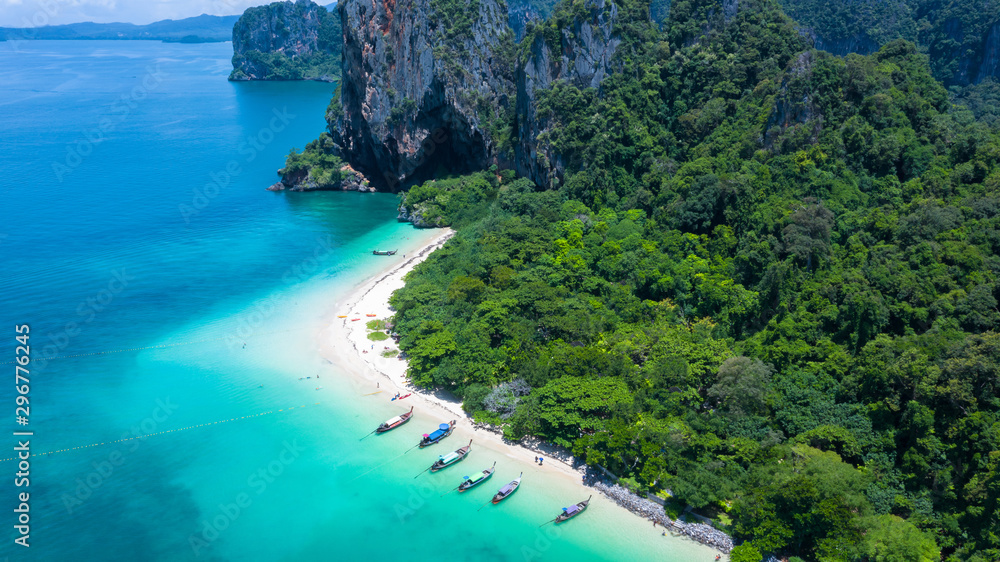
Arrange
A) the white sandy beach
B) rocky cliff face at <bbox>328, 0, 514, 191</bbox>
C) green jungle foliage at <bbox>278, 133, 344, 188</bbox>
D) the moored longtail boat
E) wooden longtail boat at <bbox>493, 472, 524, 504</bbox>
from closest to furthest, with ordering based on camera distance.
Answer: wooden longtail boat at <bbox>493, 472, 524, 504</bbox>, the moored longtail boat, the white sandy beach, rocky cliff face at <bbox>328, 0, 514, 191</bbox>, green jungle foliage at <bbox>278, 133, 344, 188</bbox>

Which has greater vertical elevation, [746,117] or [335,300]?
[746,117]

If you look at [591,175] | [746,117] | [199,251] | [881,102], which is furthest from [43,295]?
[881,102]

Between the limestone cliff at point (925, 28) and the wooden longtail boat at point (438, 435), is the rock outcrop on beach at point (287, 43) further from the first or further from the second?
the wooden longtail boat at point (438, 435)

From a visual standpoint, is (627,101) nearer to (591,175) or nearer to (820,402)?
(591,175)

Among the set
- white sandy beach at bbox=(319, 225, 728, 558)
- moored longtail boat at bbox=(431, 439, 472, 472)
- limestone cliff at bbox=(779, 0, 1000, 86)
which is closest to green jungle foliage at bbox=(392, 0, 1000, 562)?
white sandy beach at bbox=(319, 225, 728, 558)

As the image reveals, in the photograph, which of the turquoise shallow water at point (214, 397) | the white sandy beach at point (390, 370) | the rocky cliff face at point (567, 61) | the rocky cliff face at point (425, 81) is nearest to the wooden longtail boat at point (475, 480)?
the turquoise shallow water at point (214, 397)

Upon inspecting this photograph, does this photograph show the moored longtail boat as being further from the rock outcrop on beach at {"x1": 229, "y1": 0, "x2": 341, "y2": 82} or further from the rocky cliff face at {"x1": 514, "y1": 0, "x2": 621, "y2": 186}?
the rock outcrop on beach at {"x1": 229, "y1": 0, "x2": 341, "y2": 82}

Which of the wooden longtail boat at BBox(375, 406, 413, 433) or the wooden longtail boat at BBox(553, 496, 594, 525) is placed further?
the wooden longtail boat at BBox(375, 406, 413, 433)

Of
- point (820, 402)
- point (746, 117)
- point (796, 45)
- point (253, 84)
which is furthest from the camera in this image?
point (253, 84)
